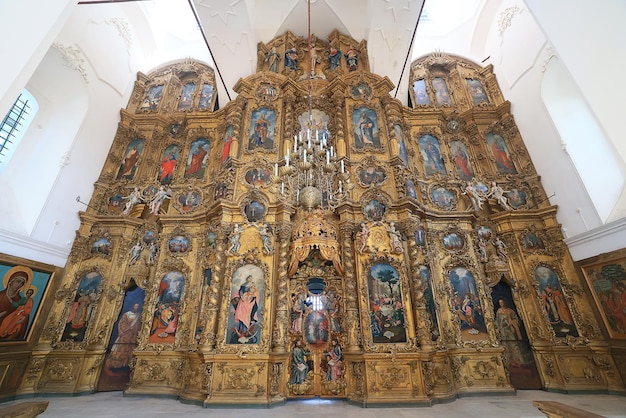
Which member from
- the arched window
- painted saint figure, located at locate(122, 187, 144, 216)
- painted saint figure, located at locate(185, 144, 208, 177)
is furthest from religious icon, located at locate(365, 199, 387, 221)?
the arched window

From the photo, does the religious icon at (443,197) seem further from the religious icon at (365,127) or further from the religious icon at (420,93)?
the religious icon at (420,93)

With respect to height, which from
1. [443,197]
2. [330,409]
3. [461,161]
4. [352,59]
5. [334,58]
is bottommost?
[330,409]

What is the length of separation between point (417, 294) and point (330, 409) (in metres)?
3.87

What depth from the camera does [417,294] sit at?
8.05 metres

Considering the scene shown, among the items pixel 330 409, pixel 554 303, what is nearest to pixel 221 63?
pixel 330 409

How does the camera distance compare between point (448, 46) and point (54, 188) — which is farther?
point (448, 46)

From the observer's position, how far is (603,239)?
26.9 feet

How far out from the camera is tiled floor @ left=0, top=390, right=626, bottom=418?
20.0ft

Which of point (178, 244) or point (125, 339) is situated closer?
point (125, 339)

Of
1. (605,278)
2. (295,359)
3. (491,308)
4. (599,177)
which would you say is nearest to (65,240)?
(295,359)

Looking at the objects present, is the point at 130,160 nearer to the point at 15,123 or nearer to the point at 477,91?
the point at 15,123

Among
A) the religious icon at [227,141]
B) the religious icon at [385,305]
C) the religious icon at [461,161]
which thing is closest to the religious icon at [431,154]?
the religious icon at [461,161]

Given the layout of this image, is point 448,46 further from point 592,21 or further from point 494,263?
point 494,263

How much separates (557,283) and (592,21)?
759 cm
